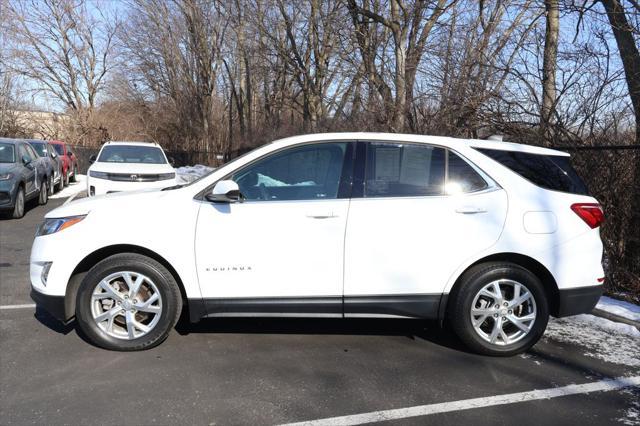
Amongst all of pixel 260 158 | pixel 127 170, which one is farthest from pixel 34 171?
pixel 260 158

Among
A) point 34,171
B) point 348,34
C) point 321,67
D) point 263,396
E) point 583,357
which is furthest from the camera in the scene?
point 321,67

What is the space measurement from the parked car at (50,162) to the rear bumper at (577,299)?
42.9 ft

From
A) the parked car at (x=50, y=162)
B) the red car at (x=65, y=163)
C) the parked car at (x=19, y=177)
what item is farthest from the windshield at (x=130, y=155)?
the red car at (x=65, y=163)

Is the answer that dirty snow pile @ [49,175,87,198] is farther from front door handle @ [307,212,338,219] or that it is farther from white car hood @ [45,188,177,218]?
front door handle @ [307,212,338,219]

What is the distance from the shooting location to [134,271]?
3.95 meters

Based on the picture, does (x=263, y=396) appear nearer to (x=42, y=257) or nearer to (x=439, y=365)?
(x=439, y=365)

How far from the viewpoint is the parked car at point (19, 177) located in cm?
1009

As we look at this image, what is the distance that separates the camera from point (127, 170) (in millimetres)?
10297

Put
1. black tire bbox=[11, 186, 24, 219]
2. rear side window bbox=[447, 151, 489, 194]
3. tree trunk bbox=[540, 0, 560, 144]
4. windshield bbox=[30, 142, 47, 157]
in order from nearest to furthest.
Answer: rear side window bbox=[447, 151, 489, 194], tree trunk bbox=[540, 0, 560, 144], black tire bbox=[11, 186, 24, 219], windshield bbox=[30, 142, 47, 157]

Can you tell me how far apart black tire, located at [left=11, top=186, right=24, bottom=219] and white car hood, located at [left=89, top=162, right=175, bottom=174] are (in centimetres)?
157

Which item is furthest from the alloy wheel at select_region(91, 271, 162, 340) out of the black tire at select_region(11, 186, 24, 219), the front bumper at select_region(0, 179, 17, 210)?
the black tire at select_region(11, 186, 24, 219)

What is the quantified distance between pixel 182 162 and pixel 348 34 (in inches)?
719

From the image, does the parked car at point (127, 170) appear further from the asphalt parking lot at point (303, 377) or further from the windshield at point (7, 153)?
the asphalt parking lot at point (303, 377)

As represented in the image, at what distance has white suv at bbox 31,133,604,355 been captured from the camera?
155 inches
